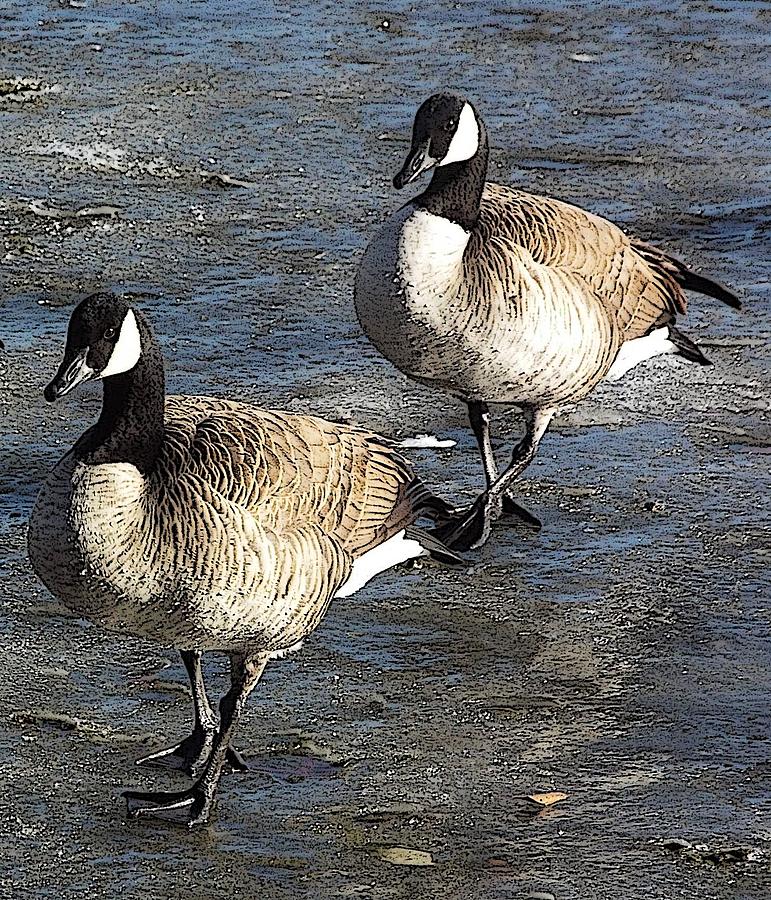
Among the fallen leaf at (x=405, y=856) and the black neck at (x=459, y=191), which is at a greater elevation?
the black neck at (x=459, y=191)

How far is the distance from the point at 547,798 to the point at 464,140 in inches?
96.9

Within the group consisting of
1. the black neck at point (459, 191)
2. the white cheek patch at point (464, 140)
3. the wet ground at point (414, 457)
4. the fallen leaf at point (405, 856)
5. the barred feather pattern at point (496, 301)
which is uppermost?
the white cheek patch at point (464, 140)

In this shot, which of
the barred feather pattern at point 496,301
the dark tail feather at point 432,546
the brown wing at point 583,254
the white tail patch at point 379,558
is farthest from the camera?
the brown wing at point 583,254

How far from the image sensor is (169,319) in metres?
7.76

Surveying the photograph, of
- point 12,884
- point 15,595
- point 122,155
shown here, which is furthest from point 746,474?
point 122,155

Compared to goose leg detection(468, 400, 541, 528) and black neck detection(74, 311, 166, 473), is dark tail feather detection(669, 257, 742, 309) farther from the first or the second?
black neck detection(74, 311, 166, 473)

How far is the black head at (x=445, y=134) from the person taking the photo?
6199 mm

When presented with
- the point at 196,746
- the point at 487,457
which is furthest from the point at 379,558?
the point at 487,457

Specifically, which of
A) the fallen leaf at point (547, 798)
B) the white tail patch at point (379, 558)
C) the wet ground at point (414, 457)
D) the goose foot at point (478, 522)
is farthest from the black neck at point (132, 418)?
the goose foot at point (478, 522)

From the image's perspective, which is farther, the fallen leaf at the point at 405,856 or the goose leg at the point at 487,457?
the goose leg at the point at 487,457

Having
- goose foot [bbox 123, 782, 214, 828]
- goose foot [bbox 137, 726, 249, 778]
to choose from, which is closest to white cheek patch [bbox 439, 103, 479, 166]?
goose foot [bbox 137, 726, 249, 778]

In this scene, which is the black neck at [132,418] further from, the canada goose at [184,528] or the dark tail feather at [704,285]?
the dark tail feather at [704,285]

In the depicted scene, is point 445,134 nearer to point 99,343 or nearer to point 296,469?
point 296,469

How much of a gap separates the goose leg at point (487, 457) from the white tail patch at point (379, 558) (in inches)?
43.5
